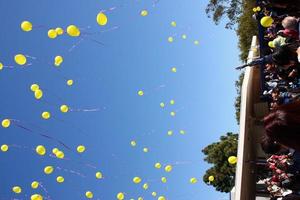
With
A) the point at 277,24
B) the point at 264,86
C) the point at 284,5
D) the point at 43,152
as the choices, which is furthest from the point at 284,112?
the point at 264,86

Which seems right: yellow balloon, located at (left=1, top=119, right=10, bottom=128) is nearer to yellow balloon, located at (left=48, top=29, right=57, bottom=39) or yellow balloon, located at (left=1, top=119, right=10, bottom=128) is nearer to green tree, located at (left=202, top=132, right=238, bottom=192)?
yellow balloon, located at (left=48, top=29, right=57, bottom=39)

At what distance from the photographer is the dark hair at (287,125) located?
3.36 meters

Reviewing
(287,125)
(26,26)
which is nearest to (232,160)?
(26,26)

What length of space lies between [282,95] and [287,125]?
18.5ft

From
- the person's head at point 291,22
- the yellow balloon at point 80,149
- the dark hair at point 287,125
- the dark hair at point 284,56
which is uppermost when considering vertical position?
the person's head at point 291,22

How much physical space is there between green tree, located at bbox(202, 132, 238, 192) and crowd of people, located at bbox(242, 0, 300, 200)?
19.8 meters

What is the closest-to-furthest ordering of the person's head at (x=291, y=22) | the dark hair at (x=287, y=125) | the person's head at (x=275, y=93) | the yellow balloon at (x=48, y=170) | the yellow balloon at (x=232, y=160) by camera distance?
the dark hair at (x=287, y=125) → the person's head at (x=291, y=22) → the yellow balloon at (x=48, y=170) → the yellow balloon at (x=232, y=160) → the person's head at (x=275, y=93)

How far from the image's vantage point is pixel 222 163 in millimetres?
31047

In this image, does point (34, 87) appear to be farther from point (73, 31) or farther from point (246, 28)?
point (246, 28)

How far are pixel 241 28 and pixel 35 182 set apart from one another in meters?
22.0

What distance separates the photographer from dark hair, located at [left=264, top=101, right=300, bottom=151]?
132 inches

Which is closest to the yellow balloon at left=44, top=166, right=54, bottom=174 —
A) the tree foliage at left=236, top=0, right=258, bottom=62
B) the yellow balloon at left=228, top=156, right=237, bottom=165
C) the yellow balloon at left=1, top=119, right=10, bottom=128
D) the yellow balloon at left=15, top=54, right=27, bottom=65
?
the yellow balloon at left=1, top=119, right=10, bottom=128

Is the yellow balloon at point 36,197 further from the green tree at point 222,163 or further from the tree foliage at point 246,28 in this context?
the green tree at point 222,163

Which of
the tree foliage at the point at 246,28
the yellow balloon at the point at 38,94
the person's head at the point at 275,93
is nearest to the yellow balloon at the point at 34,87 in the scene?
the yellow balloon at the point at 38,94
